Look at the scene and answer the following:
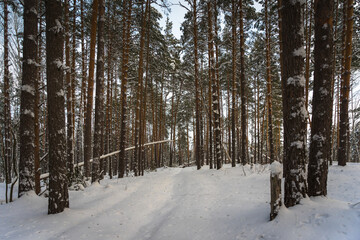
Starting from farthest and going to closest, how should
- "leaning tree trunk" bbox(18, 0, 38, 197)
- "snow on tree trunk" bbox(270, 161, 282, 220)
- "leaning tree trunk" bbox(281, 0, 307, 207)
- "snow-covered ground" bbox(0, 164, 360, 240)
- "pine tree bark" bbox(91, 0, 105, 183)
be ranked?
"pine tree bark" bbox(91, 0, 105, 183) → "leaning tree trunk" bbox(18, 0, 38, 197) → "leaning tree trunk" bbox(281, 0, 307, 207) → "snow on tree trunk" bbox(270, 161, 282, 220) → "snow-covered ground" bbox(0, 164, 360, 240)

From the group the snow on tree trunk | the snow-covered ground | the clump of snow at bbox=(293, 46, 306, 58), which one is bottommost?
the snow-covered ground

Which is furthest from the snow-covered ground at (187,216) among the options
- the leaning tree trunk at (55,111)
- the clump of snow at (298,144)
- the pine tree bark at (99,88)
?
the pine tree bark at (99,88)

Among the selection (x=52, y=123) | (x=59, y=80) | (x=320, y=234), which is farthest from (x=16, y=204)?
(x=320, y=234)

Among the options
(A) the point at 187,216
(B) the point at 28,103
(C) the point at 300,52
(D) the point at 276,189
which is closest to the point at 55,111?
(B) the point at 28,103

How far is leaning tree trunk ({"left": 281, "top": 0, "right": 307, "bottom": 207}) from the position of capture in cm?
335

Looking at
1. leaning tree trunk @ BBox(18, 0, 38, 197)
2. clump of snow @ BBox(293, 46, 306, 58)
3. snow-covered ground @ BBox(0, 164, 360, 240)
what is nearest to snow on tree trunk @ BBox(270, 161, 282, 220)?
snow-covered ground @ BBox(0, 164, 360, 240)

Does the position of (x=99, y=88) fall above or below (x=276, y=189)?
above

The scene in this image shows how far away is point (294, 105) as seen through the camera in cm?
343

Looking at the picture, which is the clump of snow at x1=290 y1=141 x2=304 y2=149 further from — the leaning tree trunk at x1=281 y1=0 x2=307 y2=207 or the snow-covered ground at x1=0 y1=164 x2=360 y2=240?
the snow-covered ground at x1=0 y1=164 x2=360 y2=240

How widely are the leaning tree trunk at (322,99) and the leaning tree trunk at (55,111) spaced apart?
511cm

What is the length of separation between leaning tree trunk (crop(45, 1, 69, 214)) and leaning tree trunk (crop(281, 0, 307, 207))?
4626mm

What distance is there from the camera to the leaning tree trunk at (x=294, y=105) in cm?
335

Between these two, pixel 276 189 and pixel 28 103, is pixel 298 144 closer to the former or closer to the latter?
pixel 276 189

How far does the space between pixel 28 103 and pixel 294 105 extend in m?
6.40
